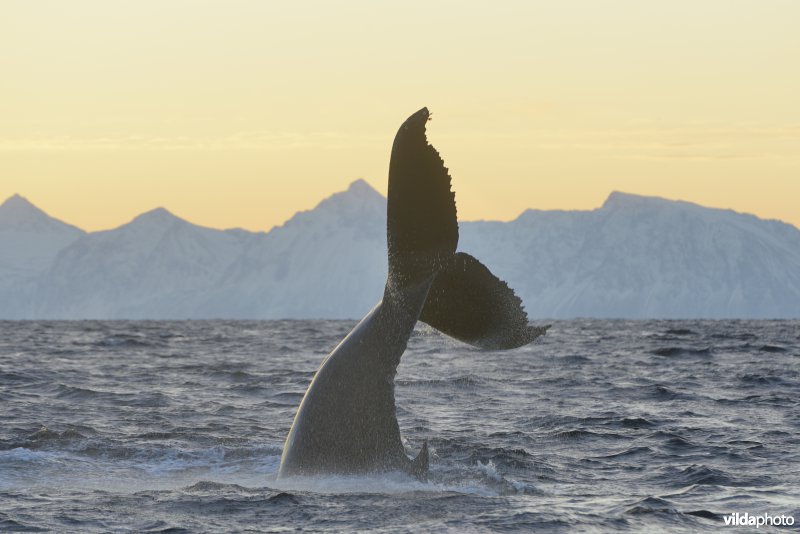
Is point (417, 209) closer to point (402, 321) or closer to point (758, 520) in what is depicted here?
point (402, 321)

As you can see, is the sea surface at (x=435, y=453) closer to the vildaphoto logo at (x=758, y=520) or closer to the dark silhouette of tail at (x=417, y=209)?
the vildaphoto logo at (x=758, y=520)

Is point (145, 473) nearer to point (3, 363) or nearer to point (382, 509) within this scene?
point (382, 509)

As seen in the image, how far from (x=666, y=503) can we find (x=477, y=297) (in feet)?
9.14

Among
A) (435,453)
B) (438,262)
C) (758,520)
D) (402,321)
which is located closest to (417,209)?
(438,262)

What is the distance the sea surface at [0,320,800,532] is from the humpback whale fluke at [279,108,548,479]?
0.91ft

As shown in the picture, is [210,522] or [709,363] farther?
[709,363]

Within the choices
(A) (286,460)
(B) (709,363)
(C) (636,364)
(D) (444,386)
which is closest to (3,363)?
(D) (444,386)

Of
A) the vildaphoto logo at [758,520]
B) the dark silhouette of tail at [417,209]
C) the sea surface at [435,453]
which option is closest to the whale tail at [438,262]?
the dark silhouette of tail at [417,209]

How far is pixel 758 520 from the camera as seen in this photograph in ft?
35.9

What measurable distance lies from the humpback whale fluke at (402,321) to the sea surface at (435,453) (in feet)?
0.91

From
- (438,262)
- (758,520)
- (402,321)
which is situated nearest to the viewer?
(758,520)

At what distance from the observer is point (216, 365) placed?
110 feet

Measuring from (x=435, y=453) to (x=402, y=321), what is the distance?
3564 mm

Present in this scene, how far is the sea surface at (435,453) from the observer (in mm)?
11164
